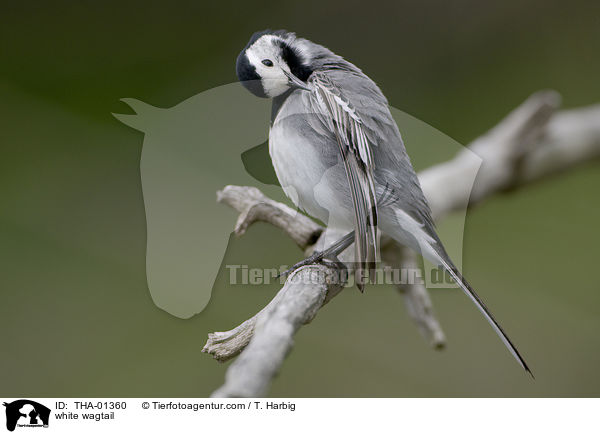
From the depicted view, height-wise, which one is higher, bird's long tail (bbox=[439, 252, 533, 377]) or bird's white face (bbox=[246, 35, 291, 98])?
bird's white face (bbox=[246, 35, 291, 98])

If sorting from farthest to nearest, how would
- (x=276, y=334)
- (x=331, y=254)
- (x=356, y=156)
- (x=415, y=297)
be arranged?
1. (x=415, y=297)
2. (x=331, y=254)
3. (x=356, y=156)
4. (x=276, y=334)

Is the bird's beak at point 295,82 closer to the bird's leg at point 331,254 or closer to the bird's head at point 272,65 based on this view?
the bird's head at point 272,65

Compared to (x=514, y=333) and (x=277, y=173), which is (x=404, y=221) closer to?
(x=277, y=173)

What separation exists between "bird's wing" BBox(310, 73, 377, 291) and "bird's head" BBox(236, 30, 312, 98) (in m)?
0.04

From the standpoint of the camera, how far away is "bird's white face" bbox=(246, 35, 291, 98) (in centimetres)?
69

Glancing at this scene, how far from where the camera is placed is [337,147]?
69cm

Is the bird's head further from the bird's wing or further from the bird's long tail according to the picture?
the bird's long tail
